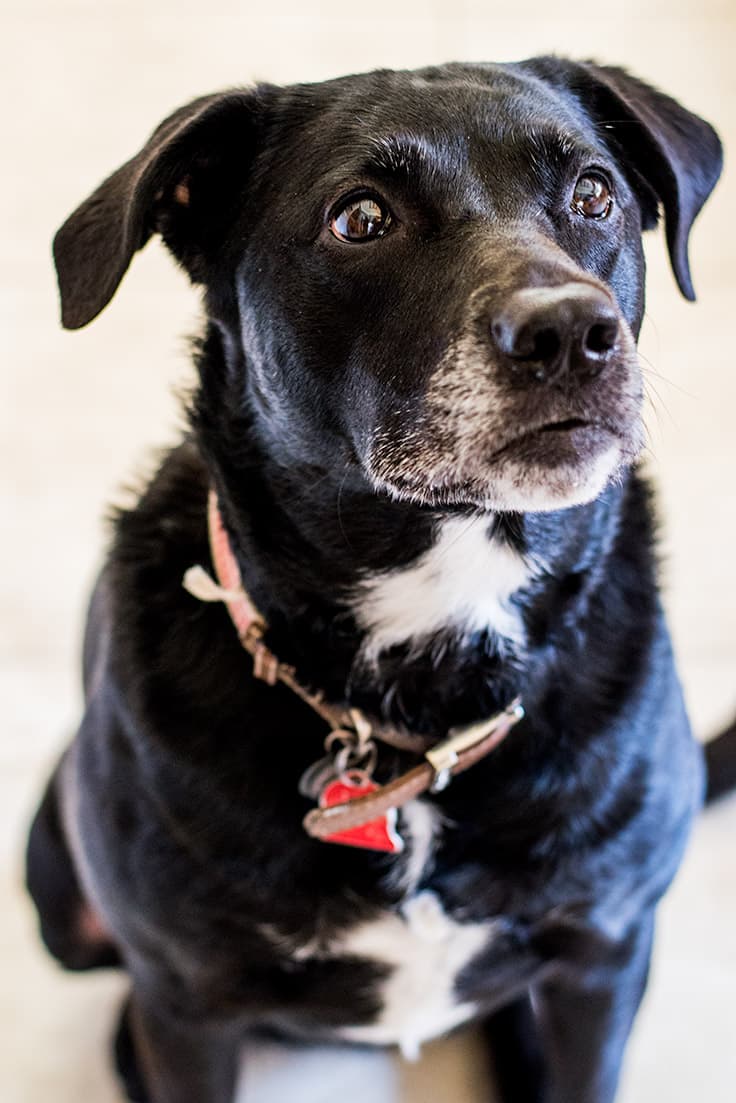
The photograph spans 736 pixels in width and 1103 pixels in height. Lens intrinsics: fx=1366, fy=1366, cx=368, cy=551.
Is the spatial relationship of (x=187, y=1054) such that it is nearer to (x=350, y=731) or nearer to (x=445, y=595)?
(x=350, y=731)

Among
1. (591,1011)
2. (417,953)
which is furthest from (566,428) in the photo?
(591,1011)

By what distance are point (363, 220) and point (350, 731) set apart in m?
0.49

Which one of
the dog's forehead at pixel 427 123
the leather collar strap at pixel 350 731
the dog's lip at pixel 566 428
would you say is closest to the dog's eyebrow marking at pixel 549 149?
the dog's forehead at pixel 427 123

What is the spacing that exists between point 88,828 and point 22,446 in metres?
1.26

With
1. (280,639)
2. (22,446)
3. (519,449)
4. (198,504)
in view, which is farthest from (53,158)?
(519,449)

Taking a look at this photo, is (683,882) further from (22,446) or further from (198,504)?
(22,446)

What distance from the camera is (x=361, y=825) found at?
4.27ft

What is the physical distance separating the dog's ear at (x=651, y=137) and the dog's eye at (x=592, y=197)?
0.10 metres

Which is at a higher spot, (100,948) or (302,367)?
(302,367)

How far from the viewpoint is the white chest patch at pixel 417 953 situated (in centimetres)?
136

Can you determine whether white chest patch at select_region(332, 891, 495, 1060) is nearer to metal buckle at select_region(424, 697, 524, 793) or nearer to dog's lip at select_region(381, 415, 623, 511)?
metal buckle at select_region(424, 697, 524, 793)

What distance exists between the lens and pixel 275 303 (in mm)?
1238

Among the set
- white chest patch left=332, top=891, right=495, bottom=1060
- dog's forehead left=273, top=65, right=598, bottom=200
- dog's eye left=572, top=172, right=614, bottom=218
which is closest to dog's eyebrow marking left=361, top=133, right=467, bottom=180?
dog's forehead left=273, top=65, right=598, bottom=200

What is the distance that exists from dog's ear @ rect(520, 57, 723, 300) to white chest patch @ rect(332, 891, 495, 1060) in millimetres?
706
